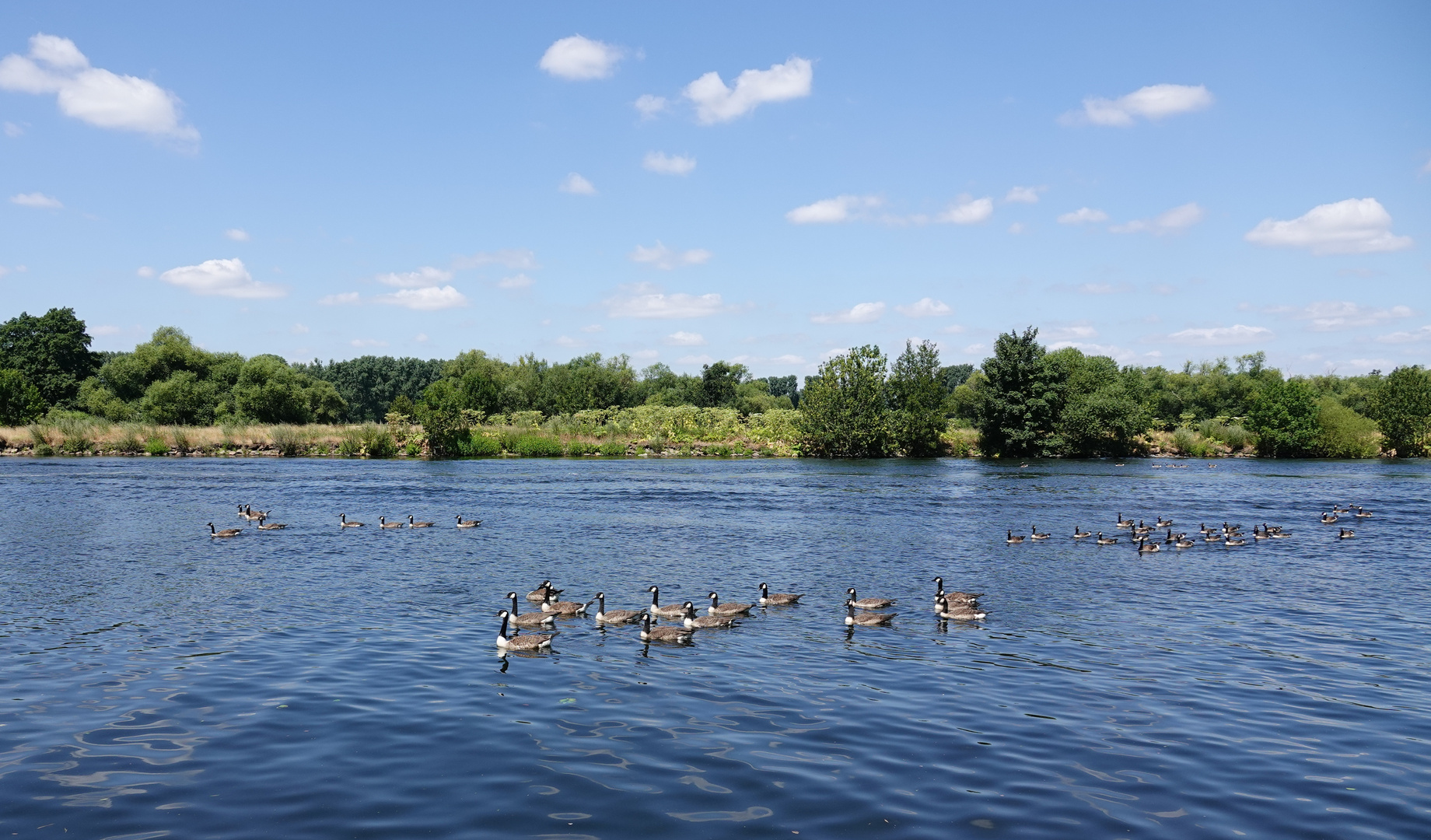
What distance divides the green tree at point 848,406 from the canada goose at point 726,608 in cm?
7674

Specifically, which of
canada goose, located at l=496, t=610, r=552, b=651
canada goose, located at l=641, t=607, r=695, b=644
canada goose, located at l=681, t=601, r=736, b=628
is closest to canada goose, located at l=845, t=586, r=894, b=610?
canada goose, located at l=681, t=601, r=736, b=628

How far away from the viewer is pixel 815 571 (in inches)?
1121

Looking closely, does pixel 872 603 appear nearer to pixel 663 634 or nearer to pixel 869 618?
pixel 869 618

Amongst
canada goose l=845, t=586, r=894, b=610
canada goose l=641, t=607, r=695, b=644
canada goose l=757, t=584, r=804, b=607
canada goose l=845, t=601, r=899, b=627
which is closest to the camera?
canada goose l=641, t=607, r=695, b=644

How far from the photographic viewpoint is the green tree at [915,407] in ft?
332

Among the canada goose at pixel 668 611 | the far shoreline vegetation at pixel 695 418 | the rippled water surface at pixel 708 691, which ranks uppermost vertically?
the far shoreline vegetation at pixel 695 418

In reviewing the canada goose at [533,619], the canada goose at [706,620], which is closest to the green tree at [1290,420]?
the canada goose at [706,620]

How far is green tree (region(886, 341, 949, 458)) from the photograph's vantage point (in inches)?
3979

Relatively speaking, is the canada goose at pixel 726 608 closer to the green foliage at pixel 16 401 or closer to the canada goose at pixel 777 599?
the canada goose at pixel 777 599

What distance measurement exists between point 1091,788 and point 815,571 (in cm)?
1708

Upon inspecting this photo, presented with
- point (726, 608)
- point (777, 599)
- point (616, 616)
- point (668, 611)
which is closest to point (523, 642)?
point (616, 616)

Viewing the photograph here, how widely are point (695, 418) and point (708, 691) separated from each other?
89.0 metres

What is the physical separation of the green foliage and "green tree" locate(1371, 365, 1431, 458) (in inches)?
6244

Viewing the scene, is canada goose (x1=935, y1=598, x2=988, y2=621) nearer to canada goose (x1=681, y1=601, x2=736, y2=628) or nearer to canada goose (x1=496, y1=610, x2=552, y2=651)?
canada goose (x1=681, y1=601, x2=736, y2=628)
